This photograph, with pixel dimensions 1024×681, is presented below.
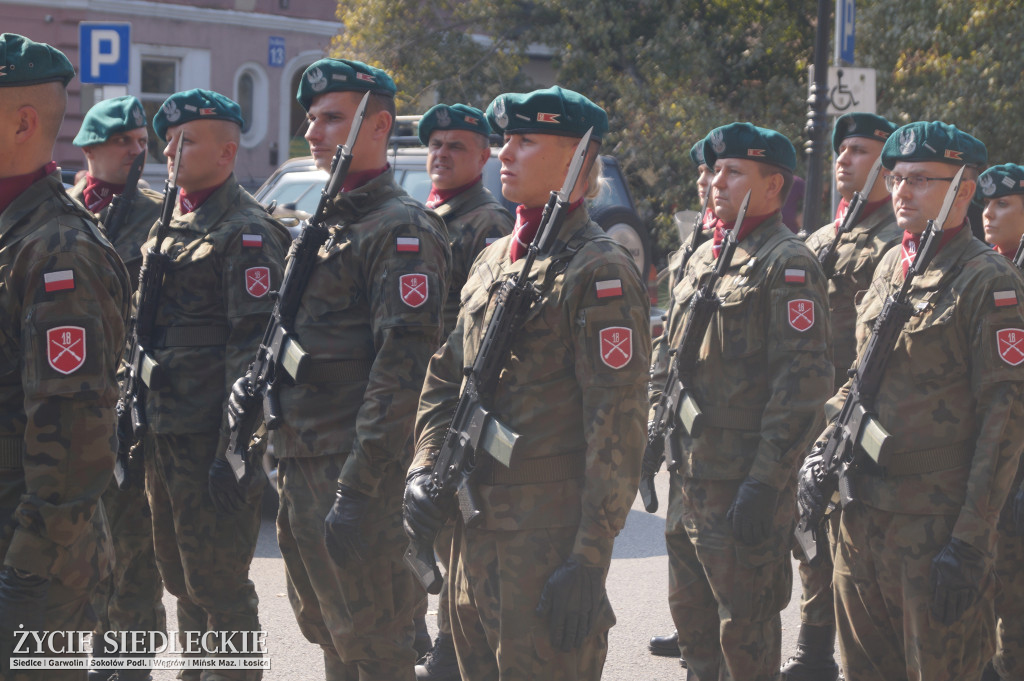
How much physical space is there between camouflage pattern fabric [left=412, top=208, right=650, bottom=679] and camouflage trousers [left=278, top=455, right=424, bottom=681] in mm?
600

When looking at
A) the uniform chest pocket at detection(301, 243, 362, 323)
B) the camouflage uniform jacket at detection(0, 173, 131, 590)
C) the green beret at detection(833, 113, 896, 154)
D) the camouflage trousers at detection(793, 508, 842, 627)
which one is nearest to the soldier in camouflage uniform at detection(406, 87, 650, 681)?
the uniform chest pocket at detection(301, 243, 362, 323)

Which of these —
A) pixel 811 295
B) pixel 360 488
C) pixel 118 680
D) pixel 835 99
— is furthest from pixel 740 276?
pixel 835 99

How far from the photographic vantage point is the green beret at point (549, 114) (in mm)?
3453

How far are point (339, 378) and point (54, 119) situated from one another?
126cm

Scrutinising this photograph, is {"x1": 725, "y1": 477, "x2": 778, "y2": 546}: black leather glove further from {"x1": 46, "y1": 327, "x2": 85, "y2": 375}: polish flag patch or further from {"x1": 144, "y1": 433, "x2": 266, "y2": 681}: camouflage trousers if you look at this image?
{"x1": 46, "y1": 327, "x2": 85, "y2": 375}: polish flag patch

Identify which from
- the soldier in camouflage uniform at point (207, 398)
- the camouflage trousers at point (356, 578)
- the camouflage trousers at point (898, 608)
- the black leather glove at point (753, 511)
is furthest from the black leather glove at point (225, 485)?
the camouflage trousers at point (898, 608)

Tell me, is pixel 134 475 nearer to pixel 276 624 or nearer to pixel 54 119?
pixel 276 624

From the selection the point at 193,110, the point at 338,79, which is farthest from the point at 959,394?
the point at 193,110

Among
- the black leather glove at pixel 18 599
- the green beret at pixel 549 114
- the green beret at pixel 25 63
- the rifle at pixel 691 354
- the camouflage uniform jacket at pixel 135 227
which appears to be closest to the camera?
the black leather glove at pixel 18 599

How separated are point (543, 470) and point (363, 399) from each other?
91cm

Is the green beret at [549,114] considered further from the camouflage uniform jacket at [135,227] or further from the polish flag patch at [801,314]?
the camouflage uniform jacket at [135,227]

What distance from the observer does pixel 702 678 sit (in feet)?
15.1

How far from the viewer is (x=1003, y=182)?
5.34m

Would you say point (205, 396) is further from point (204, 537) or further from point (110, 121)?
point (110, 121)
